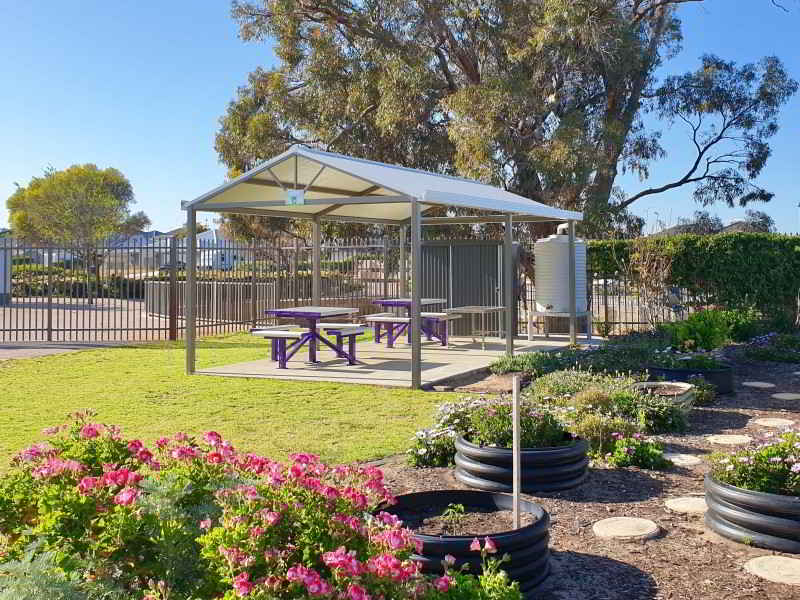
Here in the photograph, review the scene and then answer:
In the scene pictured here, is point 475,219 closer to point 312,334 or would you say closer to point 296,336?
point 312,334

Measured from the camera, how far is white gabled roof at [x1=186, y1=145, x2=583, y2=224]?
10922mm

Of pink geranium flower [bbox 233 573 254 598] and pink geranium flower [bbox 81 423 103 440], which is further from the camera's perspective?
pink geranium flower [bbox 81 423 103 440]

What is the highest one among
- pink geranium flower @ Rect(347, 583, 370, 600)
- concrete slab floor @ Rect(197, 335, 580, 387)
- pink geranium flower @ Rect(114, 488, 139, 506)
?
pink geranium flower @ Rect(114, 488, 139, 506)

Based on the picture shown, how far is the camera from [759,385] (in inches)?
400

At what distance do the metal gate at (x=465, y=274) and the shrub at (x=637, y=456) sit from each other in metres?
9.90

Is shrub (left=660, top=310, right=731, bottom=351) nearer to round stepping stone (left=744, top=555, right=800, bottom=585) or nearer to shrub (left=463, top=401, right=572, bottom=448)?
shrub (left=463, top=401, right=572, bottom=448)

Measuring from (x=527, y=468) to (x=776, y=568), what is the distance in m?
1.65

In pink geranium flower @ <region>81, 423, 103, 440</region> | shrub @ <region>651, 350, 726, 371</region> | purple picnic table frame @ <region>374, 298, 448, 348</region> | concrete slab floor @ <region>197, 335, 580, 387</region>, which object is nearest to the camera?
pink geranium flower @ <region>81, 423, 103, 440</region>

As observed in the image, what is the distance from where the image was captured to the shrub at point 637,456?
20.2 ft

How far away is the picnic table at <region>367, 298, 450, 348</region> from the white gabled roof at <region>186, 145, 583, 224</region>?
1908 millimetres

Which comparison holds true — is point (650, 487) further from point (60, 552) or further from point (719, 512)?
point (60, 552)

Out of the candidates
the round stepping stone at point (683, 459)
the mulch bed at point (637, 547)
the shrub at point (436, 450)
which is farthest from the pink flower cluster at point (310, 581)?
the round stepping stone at point (683, 459)

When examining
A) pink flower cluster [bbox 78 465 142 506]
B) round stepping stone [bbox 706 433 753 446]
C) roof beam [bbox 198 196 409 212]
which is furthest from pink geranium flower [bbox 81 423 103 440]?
roof beam [bbox 198 196 409 212]

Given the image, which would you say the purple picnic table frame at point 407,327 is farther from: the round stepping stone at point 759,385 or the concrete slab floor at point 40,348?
the round stepping stone at point 759,385
